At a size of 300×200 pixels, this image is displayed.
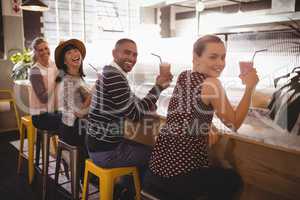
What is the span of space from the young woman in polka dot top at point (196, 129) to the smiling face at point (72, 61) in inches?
47.8

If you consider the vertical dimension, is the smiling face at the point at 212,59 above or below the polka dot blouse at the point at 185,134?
above

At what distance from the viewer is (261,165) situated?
1.58 m

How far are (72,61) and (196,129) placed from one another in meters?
1.40

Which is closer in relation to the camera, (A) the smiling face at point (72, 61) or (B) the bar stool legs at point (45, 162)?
(A) the smiling face at point (72, 61)

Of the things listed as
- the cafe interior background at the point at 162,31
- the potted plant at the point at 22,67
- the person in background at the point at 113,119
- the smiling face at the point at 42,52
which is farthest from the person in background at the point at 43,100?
the potted plant at the point at 22,67

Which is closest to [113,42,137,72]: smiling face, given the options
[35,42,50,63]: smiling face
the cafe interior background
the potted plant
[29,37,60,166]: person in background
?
the cafe interior background

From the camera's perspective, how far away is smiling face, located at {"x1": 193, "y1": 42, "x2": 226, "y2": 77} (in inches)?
59.4

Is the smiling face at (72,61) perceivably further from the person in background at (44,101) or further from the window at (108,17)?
the window at (108,17)

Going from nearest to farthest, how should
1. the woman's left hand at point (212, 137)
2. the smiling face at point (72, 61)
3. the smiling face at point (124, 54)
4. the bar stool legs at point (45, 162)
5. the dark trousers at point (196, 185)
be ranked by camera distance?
the dark trousers at point (196, 185) < the woman's left hand at point (212, 137) < the smiling face at point (124, 54) < the smiling face at point (72, 61) < the bar stool legs at point (45, 162)

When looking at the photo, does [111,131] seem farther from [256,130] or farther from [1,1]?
[1,1]

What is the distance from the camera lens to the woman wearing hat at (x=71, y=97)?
225cm

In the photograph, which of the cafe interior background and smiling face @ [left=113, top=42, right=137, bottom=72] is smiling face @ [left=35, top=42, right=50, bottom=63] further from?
smiling face @ [left=113, top=42, right=137, bottom=72]

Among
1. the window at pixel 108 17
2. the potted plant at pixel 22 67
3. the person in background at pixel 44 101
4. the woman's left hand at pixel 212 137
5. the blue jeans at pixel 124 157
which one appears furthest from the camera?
the window at pixel 108 17

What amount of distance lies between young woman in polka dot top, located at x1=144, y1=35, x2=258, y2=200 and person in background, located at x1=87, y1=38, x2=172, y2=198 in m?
0.35
